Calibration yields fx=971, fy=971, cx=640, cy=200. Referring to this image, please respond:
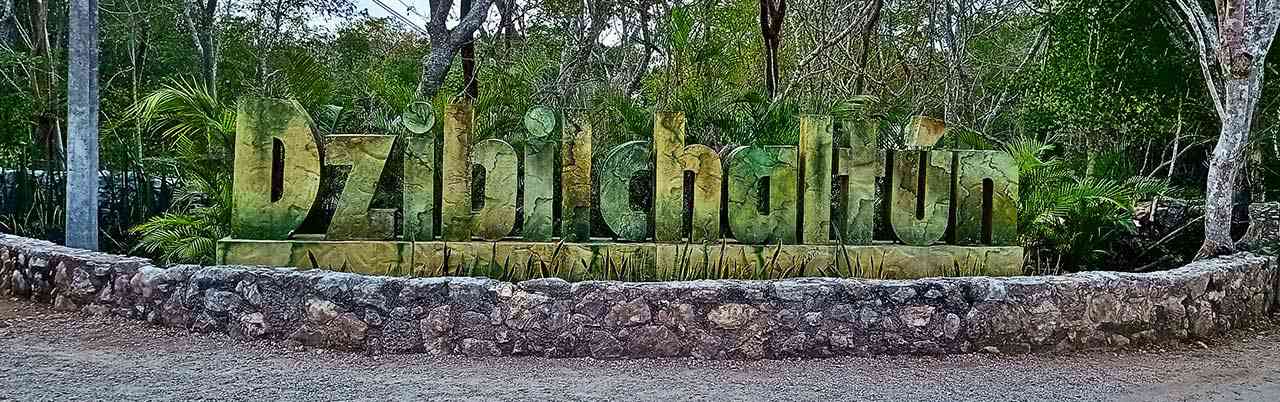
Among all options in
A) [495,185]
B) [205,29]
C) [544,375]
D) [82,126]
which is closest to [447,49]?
Answer: [82,126]

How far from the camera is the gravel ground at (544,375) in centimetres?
392

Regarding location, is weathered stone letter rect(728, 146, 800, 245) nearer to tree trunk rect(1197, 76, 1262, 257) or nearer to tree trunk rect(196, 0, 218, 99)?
tree trunk rect(1197, 76, 1262, 257)

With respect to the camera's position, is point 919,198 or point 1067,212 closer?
point 919,198

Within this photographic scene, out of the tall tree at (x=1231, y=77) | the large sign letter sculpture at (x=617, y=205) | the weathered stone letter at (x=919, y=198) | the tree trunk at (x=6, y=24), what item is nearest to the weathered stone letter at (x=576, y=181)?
the large sign letter sculpture at (x=617, y=205)

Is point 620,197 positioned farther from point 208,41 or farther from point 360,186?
point 208,41

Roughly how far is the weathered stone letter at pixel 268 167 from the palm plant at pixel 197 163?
608mm

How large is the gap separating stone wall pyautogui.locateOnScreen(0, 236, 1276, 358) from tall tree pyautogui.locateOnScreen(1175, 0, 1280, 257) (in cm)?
166

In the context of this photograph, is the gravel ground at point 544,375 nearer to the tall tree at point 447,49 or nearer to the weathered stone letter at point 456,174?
the weathered stone letter at point 456,174

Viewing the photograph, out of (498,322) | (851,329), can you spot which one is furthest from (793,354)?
(498,322)

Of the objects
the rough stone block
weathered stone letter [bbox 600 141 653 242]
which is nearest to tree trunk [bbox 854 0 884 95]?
the rough stone block

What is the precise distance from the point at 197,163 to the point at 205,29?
10224 mm

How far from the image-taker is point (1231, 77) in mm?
5906

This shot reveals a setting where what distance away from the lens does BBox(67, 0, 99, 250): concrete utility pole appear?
18.6 ft

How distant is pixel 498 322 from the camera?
4469 mm
